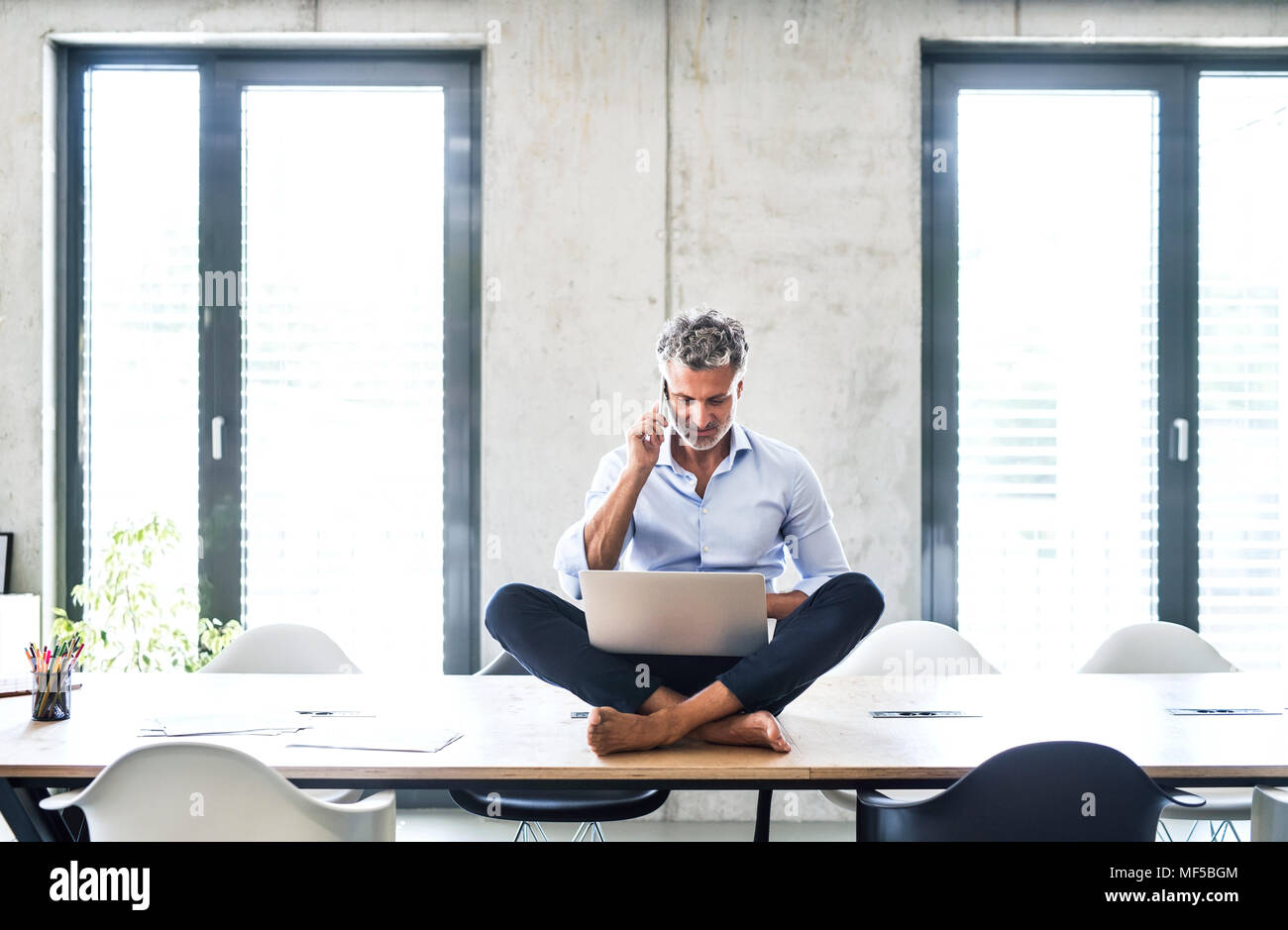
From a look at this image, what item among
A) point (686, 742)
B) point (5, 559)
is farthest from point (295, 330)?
point (686, 742)

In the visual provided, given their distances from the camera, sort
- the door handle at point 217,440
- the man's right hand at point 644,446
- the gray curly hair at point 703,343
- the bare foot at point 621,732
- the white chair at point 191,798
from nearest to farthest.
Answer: the white chair at point 191,798
the bare foot at point 621,732
the man's right hand at point 644,446
the gray curly hair at point 703,343
the door handle at point 217,440

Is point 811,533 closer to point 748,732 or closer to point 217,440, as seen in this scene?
point 748,732

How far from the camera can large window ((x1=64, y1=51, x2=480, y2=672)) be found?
4082mm

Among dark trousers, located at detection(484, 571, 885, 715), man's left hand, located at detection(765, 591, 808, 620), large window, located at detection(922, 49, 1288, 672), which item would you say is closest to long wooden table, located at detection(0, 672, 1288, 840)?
dark trousers, located at detection(484, 571, 885, 715)

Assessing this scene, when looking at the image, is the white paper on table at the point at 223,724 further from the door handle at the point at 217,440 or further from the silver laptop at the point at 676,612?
the door handle at the point at 217,440

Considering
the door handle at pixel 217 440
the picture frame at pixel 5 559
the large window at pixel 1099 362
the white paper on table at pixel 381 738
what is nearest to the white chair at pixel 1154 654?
the large window at pixel 1099 362

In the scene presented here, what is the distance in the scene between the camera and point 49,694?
196 cm

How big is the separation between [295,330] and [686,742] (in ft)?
9.93

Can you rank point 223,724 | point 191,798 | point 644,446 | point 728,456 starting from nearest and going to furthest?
point 191,798
point 223,724
point 644,446
point 728,456

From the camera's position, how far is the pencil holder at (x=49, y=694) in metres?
1.95

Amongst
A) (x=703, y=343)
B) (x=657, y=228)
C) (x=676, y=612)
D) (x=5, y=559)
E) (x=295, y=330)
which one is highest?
(x=657, y=228)

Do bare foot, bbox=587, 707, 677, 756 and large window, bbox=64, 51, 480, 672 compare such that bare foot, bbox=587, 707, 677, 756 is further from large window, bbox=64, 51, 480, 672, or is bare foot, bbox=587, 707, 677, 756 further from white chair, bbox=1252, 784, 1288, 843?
large window, bbox=64, 51, 480, 672

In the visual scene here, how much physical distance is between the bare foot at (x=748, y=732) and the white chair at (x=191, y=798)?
2.38ft
